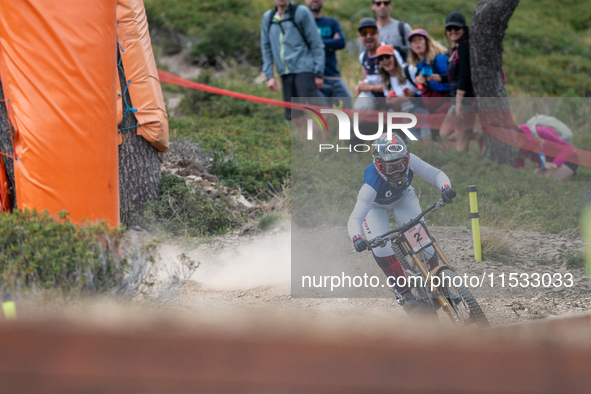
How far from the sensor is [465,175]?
430cm

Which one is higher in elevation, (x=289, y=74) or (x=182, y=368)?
(x=289, y=74)

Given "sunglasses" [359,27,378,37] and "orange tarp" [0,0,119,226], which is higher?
"sunglasses" [359,27,378,37]

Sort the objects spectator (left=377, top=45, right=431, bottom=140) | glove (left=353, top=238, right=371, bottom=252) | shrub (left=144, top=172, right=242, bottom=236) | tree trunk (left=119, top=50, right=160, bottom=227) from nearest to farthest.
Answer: glove (left=353, top=238, right=371, bottom=252), tree trunk (left=119, top=50, right=160, bottom=227), shrub (left=144, top=172, right=242, bottom=236), spectator (left=377, top=45, right=431, bottom=140)

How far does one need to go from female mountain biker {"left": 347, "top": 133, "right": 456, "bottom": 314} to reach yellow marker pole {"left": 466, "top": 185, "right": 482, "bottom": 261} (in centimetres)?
16

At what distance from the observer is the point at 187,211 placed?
5.75 meters

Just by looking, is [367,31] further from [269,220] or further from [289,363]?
[289,363]

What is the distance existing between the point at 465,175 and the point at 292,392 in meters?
3.42

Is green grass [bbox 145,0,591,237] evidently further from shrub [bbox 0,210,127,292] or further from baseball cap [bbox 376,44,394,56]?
baseball cap [bbox 376,44,394,56]

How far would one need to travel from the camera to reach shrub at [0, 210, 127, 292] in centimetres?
291

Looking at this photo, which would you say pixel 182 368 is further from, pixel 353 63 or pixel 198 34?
pixel 198 34

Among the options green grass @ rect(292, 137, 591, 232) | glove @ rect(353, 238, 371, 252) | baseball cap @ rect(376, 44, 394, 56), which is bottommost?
glove @ rect(353, 238, 371, 252)

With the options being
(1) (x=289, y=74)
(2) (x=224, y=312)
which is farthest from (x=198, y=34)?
(2) (x=224, y=312)

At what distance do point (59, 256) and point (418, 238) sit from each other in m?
1.98

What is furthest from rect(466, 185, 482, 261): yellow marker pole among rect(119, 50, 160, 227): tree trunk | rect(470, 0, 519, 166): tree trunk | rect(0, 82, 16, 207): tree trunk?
rect(470, 0, 519, 166): tree trunk
